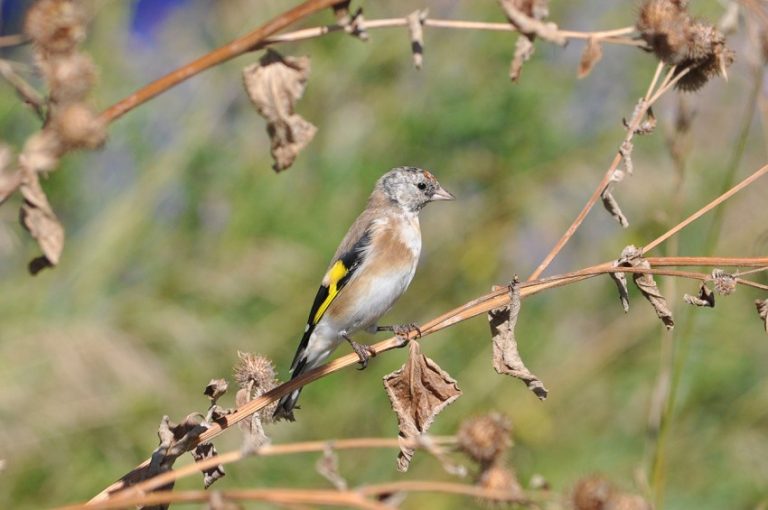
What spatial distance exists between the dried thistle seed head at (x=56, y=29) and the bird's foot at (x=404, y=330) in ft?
3.11

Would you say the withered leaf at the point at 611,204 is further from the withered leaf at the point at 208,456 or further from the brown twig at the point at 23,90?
the brown twig at the point at 23,90

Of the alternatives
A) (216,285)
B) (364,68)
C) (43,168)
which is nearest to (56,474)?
(216,285)

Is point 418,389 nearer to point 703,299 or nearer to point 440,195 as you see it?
point 703,299

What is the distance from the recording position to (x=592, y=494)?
59.1 inches

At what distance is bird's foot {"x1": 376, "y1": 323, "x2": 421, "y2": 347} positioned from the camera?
94.0 inches

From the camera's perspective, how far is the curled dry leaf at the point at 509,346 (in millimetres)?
2102

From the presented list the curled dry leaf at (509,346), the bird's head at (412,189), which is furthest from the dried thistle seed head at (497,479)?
the bird's head at (412,189)

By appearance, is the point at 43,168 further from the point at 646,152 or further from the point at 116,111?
the point at 646,152

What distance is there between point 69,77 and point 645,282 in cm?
127

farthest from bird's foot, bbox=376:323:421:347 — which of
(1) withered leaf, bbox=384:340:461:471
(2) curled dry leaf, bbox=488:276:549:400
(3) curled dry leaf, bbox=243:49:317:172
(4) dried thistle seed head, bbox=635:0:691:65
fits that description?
(4) dried thistle seed head, bbox=635:0:691:65

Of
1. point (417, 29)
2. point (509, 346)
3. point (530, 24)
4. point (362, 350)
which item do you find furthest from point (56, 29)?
point (362, 350)

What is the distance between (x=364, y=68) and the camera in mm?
6719

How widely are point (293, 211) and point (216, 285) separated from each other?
71 centimetres

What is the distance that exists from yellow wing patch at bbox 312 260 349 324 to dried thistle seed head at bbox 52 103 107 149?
2.57 meters
